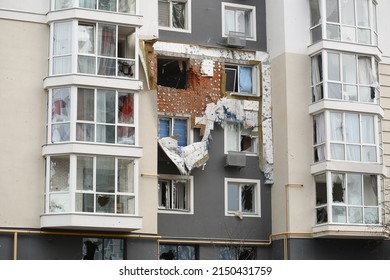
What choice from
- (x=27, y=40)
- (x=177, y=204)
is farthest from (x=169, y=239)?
(x=27, y=40)

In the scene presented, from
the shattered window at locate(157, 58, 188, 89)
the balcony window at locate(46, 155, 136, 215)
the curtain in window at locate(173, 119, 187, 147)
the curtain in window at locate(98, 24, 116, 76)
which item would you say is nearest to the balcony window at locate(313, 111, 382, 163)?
the curtain in window at locate(173, 119, 187, 147)

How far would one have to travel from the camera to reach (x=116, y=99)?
3000 centimetres

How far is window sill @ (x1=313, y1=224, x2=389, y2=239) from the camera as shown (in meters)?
31.2

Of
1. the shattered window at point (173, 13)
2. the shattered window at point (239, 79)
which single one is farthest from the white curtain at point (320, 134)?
the shattered window at point (173, 13)

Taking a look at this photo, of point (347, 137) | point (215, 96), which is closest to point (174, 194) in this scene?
point (215, 96)

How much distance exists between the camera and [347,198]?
1253 inches

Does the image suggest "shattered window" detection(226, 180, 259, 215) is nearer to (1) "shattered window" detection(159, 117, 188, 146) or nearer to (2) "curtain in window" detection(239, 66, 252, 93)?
(1) "shattered window" detection(159, 117, 188, 146)

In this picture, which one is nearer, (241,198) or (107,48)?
(107,48)

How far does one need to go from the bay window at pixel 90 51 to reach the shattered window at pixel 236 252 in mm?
6969

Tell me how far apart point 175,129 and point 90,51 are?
4.46m

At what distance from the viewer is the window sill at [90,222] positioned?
93.4 ft

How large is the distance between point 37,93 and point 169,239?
21.8ft

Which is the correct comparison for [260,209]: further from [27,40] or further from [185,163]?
[27,40]

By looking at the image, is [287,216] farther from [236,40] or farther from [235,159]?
[236,40]
